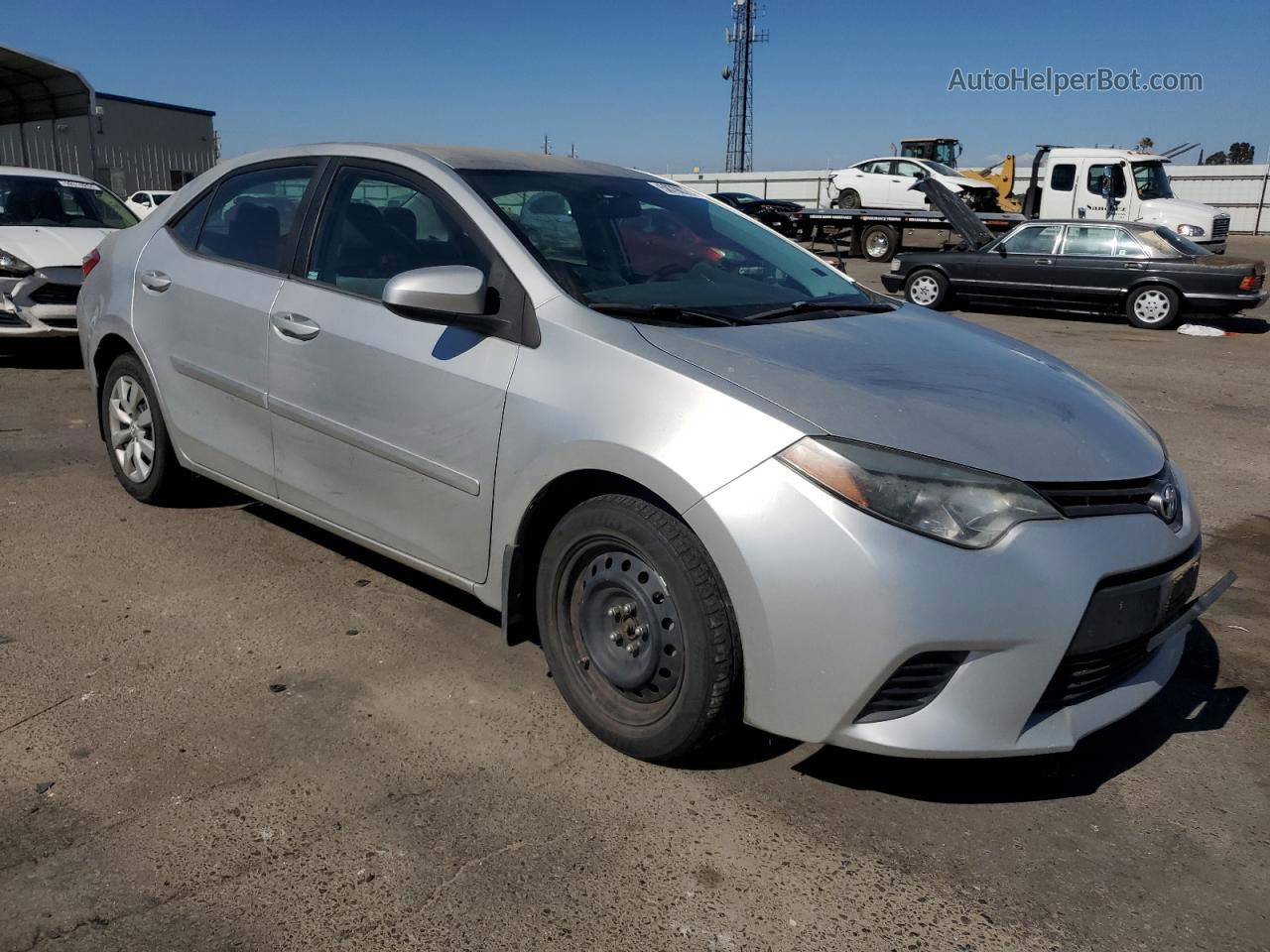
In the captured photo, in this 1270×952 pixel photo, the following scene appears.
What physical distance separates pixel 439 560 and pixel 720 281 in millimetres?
1296

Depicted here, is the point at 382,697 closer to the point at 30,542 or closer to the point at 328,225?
the point at 328,225

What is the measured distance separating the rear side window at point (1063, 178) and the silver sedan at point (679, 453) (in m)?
20.2

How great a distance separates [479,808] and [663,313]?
1455 mm

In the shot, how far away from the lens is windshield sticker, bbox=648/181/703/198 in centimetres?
401

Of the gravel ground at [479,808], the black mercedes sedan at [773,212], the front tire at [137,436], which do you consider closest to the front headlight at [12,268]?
the front tire at [137,436]

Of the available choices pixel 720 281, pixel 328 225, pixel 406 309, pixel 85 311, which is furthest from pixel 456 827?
pixel 85 311

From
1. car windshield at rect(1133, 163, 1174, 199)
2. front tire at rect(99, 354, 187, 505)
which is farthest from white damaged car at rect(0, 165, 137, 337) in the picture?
car windshield at rect(1133, 163, 1174, 199)

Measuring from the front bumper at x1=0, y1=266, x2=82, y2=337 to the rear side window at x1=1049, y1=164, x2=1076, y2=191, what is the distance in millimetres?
19642

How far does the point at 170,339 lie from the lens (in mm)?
4207

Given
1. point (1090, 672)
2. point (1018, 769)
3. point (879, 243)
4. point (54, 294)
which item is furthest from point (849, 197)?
point (1090, 672)

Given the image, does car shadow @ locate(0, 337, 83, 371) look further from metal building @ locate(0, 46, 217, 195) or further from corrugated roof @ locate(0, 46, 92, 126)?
metal building @ locate(0, 46, 217, 195)

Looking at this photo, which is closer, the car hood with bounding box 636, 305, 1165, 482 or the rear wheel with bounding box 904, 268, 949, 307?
the car hood with bounding box 636, 305, 1165, 482

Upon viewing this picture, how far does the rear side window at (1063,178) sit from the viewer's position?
2172 centimetres

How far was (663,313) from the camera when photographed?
3.04 meters
